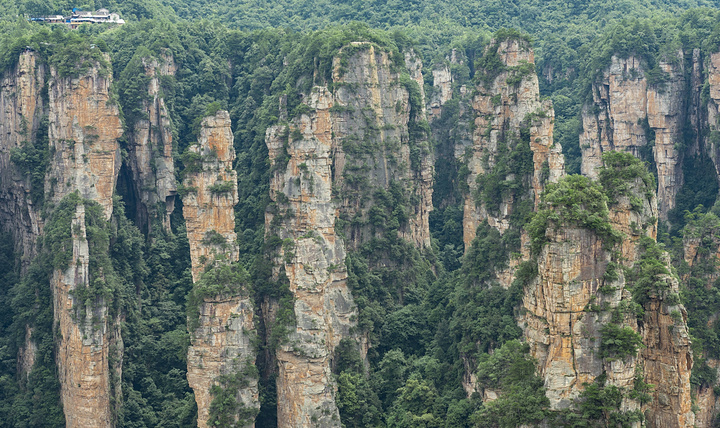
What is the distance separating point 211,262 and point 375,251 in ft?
46.9

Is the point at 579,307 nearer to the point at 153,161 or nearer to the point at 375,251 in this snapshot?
the point at 375,251

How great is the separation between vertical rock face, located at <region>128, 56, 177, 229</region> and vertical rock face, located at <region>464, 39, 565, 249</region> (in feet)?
59.3

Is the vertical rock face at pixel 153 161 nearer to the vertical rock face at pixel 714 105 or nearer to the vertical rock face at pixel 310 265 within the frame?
the vertical rock face at pixel 310 265

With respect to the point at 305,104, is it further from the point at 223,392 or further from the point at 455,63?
the point at 455,63

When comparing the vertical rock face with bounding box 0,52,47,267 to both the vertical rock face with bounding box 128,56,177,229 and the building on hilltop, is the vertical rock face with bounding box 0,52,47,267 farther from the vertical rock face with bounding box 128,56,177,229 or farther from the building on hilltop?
the building on hilltop

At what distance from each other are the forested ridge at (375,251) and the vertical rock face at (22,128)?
595 millimetres

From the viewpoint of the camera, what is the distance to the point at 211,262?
67375mm

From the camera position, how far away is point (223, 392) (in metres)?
65.3

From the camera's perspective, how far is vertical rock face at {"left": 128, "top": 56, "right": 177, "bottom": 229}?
81.2 m

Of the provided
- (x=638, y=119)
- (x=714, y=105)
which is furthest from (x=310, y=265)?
(x=714, y=105)

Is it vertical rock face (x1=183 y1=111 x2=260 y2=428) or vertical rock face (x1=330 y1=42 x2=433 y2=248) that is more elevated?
vertical rock face (x1=330 y1=42 x2=433 y2=248)

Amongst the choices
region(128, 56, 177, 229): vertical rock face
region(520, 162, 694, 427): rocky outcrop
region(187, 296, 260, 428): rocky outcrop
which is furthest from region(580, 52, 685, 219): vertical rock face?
region(520, 162, 694, 427): rocky outcrop

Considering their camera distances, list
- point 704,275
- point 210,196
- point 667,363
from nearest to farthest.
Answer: point 667,363 → point 704,275 → point 210,196

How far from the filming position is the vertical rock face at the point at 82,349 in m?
68.8
